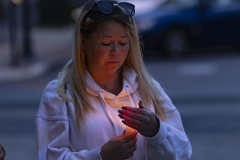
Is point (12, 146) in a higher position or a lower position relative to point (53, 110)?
lower

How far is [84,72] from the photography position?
281 centimetres

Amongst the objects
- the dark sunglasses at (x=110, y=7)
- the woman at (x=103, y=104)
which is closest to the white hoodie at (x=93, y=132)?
the woman at (x=103, y=104)

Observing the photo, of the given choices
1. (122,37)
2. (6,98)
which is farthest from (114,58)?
(6,98)

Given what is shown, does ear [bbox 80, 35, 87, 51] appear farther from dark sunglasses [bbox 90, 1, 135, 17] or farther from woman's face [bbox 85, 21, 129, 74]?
dark sunglasses [bbox 90, 1, 135, 17]

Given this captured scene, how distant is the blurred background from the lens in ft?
32.1

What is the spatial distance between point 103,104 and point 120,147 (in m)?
0.26

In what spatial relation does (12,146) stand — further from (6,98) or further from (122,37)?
(122,37)

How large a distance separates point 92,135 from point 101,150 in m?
0.10

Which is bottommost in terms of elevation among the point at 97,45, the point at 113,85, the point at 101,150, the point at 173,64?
the point at 173,64

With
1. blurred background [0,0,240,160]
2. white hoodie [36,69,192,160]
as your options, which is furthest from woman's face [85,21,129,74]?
blurred background [0,0,240,160]

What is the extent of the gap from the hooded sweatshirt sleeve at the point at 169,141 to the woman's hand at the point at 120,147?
82mm

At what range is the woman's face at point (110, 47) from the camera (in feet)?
8.82

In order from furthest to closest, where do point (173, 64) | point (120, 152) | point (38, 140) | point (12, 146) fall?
point (173, 64)
point (12, 146)
point (38, 140)
point (120, 152)

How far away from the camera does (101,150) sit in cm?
261
